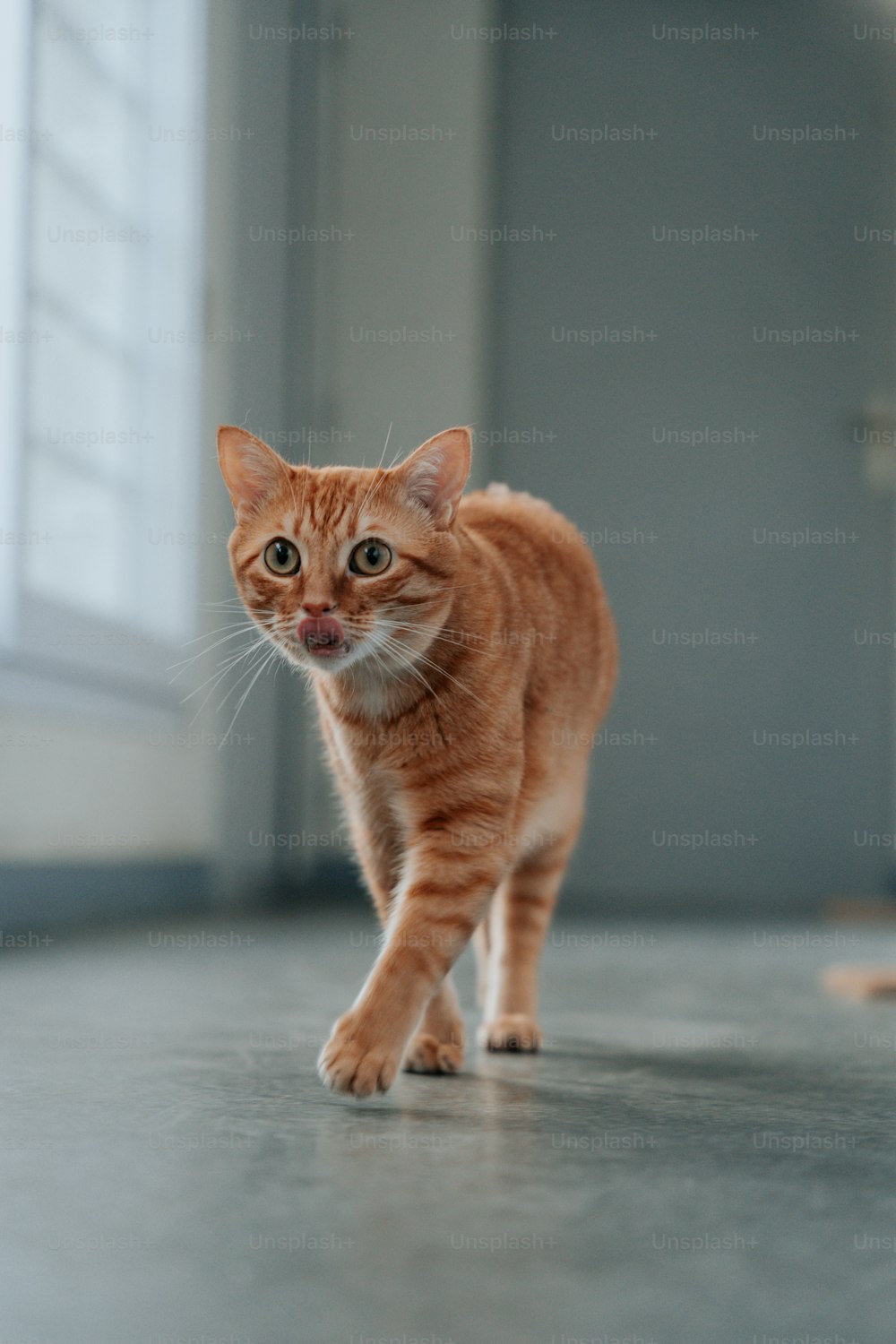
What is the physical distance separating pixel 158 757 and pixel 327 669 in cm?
231

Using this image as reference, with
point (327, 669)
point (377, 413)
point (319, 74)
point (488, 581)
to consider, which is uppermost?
point (319, 74)

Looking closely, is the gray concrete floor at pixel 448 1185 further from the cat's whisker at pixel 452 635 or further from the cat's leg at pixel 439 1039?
the cat's whisker at pixel 452 635

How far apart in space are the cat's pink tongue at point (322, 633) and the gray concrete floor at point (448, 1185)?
484 mm

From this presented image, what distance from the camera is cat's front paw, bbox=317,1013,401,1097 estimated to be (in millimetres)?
1371

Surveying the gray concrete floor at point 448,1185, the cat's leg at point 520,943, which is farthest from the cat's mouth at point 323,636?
the cat's leg at point 520,943

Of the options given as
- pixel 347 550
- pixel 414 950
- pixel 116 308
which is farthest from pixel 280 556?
pixel 116 308

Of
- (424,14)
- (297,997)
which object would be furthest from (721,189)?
(297,997)

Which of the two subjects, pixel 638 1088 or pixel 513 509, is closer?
pixel 638 1088

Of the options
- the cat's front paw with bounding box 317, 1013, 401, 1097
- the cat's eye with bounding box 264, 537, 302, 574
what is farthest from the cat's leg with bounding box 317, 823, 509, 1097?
the cat's eye with bounding box 264, 537, 302, 574

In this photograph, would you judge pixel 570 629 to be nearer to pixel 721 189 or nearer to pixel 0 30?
pixel 0 30

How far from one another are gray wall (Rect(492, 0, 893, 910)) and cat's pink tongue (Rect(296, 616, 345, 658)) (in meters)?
3.33

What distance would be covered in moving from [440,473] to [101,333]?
7.45 ft

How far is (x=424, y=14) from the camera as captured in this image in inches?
190

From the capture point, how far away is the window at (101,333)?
303 cm
